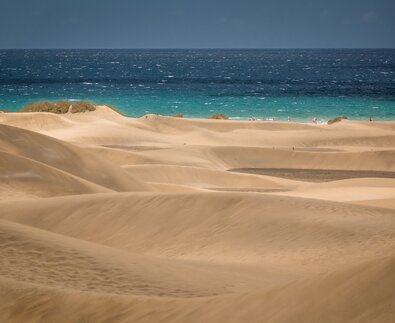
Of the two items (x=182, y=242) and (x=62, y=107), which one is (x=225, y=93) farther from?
(x=182, y=242)

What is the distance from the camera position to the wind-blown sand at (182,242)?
242 inches

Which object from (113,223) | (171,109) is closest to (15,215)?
(113,223)

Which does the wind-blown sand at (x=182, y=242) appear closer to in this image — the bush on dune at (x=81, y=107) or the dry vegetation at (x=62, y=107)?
the bush on dune at (x=81, y=107)

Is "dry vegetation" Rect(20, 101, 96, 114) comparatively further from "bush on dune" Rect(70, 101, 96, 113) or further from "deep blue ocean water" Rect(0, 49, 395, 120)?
"deep blue ocean water" Rect(0, 49, 395, 120)

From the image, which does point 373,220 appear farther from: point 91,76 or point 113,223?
point 91,76

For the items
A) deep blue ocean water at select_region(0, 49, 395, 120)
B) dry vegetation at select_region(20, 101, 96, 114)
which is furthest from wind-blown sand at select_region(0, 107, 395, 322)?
deep blue ocean water at select_region(0, 49, 395, 120)

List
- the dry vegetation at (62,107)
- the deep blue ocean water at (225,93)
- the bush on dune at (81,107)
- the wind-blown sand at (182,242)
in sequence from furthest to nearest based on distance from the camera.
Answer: the deep blue ocean water at (225,93), the dry vegetation at (62,107), the bush on dune at (81,107), the wind-blown sand at (182,242)

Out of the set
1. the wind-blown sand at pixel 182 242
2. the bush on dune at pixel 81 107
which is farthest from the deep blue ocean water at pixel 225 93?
the wind-blown sand at pixel 182 242

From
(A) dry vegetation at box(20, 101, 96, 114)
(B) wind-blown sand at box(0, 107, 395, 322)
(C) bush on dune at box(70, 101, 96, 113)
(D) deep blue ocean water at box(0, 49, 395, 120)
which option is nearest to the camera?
(B) wind-blown sand at box(0, 107, 395, 322)

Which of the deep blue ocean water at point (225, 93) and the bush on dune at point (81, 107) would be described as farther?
the deep blue ocean water at point (225, 93)

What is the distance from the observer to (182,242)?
12.7 m

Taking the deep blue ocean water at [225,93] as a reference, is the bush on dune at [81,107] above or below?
below

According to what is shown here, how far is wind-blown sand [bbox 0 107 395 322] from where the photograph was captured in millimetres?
6152

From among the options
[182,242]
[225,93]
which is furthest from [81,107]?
[225,93]
